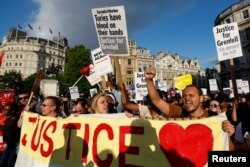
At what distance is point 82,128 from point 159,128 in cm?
146

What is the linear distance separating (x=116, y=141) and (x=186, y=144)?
42.5 inches

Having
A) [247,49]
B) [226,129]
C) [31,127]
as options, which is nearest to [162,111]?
[226,129]

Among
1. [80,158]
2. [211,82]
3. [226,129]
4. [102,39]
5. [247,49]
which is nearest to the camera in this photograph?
[226,129]

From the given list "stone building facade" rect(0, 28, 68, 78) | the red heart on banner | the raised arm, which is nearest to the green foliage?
"stone building facade" rect(0, 28, 68, 78)

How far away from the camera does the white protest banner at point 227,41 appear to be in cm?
606

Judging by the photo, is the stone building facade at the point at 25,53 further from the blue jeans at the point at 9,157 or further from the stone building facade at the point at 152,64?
the blue jeans at the point at 9,157

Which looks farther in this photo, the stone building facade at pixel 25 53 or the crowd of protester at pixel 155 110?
the stone building facade at pixel 25 53

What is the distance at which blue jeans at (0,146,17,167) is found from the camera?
20.2 feet

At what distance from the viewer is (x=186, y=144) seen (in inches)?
149

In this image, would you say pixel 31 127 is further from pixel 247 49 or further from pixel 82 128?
pixel 247 49

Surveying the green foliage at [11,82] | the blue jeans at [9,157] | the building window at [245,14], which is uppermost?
the building window at [245,14]

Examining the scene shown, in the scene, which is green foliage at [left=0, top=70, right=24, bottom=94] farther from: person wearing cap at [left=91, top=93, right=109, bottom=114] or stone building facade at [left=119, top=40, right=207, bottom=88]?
person wearing cap at [left=91, top=93, right=109, bottom=114]

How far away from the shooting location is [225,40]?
249 inches

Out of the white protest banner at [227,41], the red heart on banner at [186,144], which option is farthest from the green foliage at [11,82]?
the red heart on banner at [186,144]
